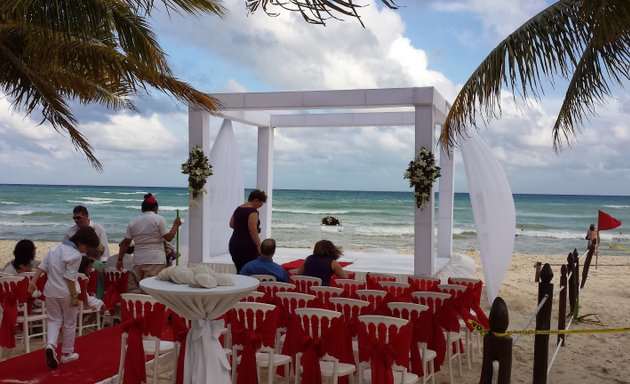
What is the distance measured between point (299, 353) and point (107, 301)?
9.56 ft

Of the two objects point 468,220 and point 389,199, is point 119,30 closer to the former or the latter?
point 468,220

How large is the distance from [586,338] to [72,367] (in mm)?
5877

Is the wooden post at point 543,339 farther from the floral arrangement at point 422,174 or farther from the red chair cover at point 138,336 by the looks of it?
the floral arrangement at point 422,174

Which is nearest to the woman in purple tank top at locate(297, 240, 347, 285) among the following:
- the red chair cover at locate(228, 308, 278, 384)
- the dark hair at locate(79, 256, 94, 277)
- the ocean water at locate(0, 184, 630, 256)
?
the red chair cover at locate(228, 308, 278, 384)

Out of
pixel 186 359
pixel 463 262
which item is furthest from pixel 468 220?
pixel 186 359


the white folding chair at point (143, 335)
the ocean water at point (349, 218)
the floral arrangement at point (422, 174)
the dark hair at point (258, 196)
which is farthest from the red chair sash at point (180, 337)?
the ocean water at point (349, 218)

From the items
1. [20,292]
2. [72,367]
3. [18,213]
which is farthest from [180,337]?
[18,213]

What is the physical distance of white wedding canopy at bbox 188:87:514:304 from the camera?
1017cm

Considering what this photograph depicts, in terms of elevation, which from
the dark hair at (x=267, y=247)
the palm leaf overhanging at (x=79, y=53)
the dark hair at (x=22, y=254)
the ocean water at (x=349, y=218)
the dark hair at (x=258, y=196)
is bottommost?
the ocean water at (x=349, y=218)

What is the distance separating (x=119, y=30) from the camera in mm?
6508

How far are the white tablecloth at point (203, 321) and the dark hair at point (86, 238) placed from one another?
3.67 feet

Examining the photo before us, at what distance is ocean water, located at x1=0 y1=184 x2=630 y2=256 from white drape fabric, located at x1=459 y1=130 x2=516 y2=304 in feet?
63.0

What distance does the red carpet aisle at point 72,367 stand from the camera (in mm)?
5113

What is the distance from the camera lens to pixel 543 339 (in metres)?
4.91
